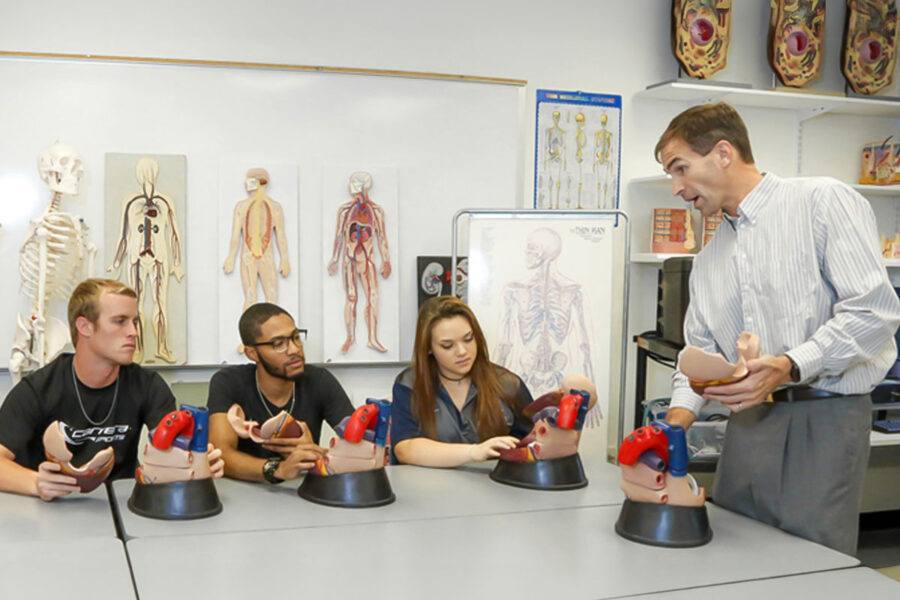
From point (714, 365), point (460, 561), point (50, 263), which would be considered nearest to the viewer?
point (460, 561)

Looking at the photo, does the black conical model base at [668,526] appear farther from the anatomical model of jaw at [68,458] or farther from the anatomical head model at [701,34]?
the anatomical head model at [701,34]

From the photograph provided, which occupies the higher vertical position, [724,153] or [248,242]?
[724,153]

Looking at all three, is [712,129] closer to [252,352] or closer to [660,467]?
[660,467]

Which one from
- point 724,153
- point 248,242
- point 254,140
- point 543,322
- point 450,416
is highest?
point 254,140

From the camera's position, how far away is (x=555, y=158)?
4301 millimetres

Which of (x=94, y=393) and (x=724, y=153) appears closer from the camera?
(x=724, y=153)

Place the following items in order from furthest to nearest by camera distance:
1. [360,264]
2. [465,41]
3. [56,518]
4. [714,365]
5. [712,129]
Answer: [465,41] < [360,264] < [712,129] < [56,518] < [714,365]

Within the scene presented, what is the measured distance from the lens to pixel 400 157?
4059 millimetres

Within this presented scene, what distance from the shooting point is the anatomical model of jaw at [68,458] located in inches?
76.6

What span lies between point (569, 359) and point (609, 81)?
60.2 inches

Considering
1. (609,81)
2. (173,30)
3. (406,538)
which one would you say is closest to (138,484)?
(406,538)

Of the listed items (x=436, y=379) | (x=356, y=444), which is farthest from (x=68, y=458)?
(x=436, y=379)

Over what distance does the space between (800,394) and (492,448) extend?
2.73 ft

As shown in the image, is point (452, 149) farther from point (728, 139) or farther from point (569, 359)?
point (728, 139)
